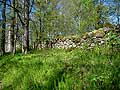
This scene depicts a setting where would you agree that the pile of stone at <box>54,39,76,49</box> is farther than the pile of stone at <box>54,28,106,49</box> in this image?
Yes

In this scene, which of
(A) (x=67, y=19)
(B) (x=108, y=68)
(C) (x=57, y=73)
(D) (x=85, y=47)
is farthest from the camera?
(A) (x=67, y=19)

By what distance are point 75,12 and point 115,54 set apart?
36511 mm

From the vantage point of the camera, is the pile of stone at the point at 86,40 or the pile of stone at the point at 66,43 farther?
the pile of stone at the point at 66,43

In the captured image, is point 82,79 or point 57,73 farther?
point 57,73

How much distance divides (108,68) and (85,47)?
343 cm

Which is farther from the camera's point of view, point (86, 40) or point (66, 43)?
point (66, 43)

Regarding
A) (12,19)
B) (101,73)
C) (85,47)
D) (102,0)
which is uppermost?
(102,0)

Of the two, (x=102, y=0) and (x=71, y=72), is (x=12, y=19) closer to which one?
(x=102, y=0)

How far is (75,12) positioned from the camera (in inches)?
1623

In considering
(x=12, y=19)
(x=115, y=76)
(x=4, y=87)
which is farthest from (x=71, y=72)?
(x=12, y=19)

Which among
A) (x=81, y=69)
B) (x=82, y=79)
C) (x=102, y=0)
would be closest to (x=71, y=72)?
(x=81, y=69)

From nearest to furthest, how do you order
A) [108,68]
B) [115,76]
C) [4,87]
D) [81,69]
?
[115,76] < [108,68] < [81,69] < [4,87]

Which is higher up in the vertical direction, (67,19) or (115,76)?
(67,19)

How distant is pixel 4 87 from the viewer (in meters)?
5.19
